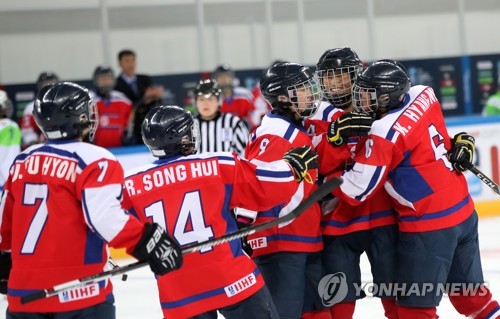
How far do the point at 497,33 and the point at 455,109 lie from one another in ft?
3.91

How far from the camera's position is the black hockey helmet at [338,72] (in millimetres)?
4023

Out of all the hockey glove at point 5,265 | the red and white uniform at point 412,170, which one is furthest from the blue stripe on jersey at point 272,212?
the hockey glove at point 5,265

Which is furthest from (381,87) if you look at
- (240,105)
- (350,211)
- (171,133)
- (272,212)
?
(240,105)

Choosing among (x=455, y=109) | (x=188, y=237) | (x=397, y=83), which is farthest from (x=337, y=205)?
(x=455, y=109)

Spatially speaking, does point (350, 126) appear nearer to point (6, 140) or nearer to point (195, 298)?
point (195, 298)

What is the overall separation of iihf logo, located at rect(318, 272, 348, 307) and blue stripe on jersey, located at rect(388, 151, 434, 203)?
17.8 inches

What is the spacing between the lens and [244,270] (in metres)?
3.29

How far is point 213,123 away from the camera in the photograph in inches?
277

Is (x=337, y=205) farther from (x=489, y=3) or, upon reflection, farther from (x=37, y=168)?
(x=489, y=3)

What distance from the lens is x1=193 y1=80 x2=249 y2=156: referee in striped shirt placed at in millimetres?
7023

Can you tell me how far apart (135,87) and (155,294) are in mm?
3285

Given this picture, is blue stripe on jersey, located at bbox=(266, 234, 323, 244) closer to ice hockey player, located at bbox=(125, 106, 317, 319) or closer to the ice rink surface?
ice hockey player, located at bbox=(125, 106, 317, 319)

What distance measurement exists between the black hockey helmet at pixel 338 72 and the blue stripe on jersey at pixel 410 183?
452 millimetres

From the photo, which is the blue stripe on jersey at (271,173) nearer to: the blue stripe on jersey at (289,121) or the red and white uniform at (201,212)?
the red and white uniform at (201,212)
